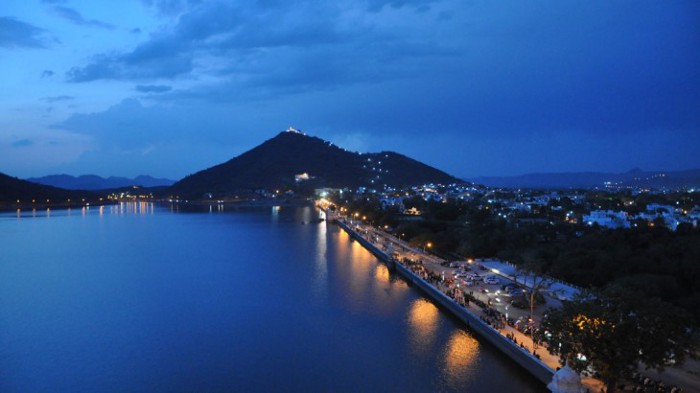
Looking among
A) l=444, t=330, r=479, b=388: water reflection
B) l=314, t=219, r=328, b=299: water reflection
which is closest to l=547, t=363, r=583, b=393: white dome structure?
l=444, t=330, r=479, b=388: water reflection

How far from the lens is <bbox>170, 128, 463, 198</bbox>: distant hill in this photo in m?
134

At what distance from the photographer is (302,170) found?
143 metres

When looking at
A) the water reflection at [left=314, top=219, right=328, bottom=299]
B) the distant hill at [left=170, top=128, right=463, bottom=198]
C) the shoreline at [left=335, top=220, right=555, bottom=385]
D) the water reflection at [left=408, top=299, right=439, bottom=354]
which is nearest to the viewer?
the shoreline at [left=335, top=220, right=555, bottom=385]

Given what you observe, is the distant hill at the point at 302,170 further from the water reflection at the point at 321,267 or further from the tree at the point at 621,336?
the tree at the point at 621,336

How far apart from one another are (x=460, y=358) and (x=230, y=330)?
Answer: 7686 millimetres

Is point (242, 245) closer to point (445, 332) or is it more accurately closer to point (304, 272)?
point (304, 272)

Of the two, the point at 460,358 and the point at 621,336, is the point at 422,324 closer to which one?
the point at 460,358

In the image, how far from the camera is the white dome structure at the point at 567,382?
1007 cm

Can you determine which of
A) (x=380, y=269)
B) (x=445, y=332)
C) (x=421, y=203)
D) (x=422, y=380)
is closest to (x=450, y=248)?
(x=380, y=269)

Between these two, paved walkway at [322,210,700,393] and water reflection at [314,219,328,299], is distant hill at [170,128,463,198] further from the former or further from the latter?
paved walkway at [322,210,700,393]

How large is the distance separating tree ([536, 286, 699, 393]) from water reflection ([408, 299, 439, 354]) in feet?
17.3

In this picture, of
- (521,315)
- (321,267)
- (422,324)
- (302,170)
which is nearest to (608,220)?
(321,267)

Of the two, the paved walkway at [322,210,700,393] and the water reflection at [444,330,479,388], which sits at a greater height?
the paved walkway at [322,210,700,393]

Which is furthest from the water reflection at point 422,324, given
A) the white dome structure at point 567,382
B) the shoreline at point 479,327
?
the white dome structure at point 567,382
